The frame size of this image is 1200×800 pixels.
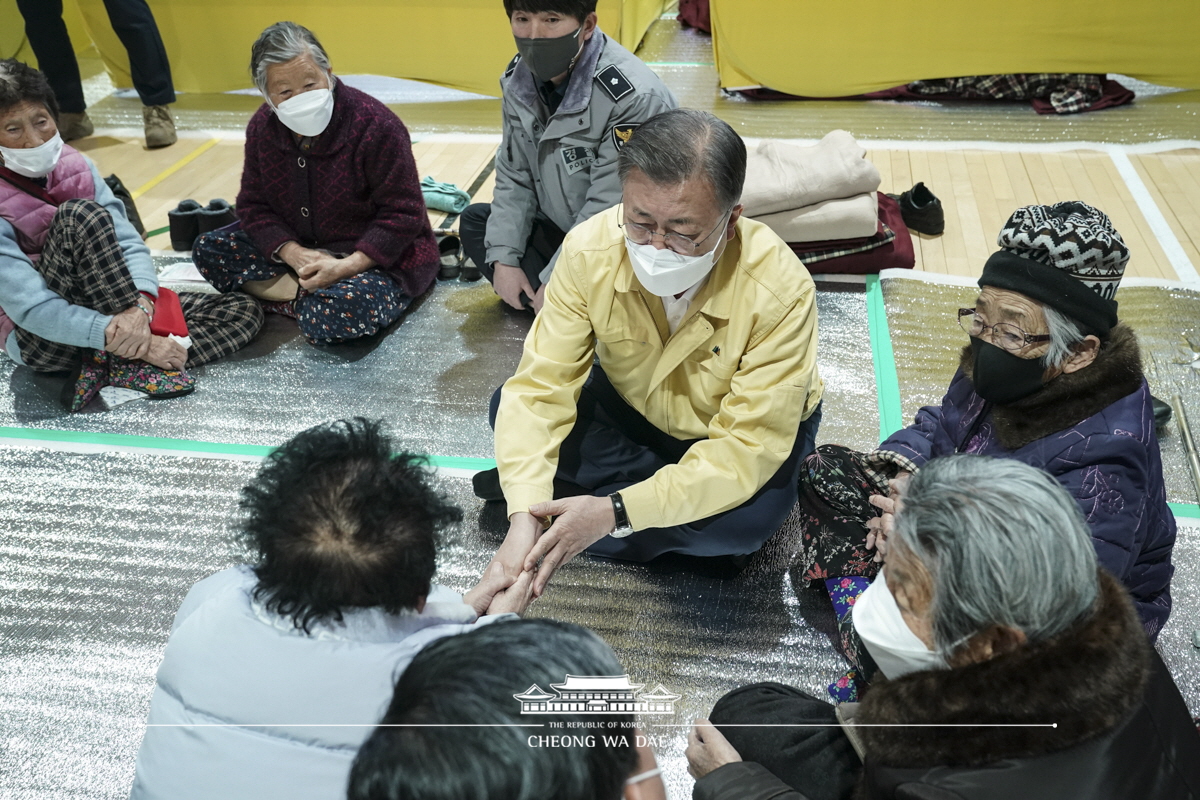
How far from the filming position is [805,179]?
3.31 meters

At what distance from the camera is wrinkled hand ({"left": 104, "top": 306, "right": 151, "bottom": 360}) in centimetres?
275

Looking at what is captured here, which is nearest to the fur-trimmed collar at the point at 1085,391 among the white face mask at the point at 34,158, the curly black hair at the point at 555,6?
the curly black hair at the point at 555,6

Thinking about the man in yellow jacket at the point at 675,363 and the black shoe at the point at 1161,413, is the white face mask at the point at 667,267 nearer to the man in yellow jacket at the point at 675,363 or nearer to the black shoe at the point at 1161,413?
the man in yellow jacket at the point at 675,363

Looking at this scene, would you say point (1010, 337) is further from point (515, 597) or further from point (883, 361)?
point (883, 361)

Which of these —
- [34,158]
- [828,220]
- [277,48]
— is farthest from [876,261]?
[34,158]

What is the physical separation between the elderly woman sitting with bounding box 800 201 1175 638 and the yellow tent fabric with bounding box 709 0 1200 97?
369 centimetres

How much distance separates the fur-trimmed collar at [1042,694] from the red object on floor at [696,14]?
618 centimetres

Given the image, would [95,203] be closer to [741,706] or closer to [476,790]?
[741,706]

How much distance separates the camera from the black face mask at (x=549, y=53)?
268 cm

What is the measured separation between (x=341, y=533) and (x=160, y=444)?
178 centimetres

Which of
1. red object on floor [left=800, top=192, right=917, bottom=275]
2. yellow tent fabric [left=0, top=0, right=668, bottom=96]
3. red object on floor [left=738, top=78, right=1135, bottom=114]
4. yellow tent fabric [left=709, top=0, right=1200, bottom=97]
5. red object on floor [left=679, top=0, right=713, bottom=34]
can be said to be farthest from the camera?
red object on floor [left=679, top=0, right=713, bottom=34]

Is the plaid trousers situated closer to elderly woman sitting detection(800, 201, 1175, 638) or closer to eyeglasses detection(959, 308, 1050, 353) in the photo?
elderly woman sitting detection(800, 201, 1175, 638)

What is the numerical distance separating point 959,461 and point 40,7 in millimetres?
5189

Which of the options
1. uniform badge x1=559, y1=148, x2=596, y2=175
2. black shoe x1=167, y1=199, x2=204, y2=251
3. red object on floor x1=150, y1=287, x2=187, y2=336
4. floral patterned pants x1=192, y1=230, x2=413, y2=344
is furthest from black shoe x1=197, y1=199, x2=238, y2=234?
uniform badge x1=559, y1=148, x2=596, y2=175
